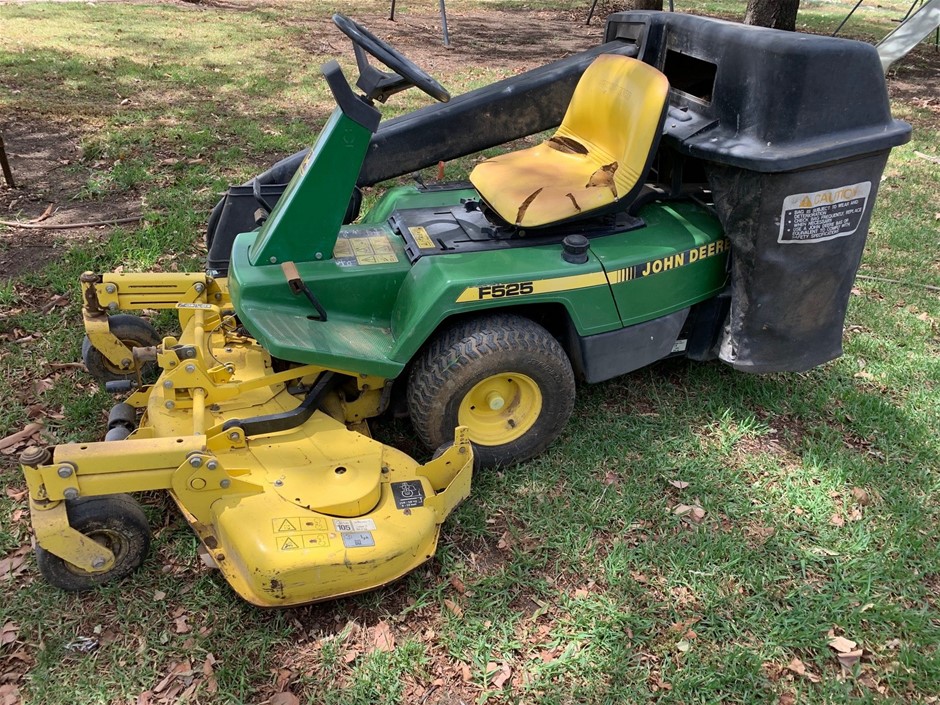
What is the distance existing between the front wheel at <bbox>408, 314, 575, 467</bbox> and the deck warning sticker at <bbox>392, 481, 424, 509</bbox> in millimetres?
337

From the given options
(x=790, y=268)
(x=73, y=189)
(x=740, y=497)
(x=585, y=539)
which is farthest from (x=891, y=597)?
(x=73, y=189)

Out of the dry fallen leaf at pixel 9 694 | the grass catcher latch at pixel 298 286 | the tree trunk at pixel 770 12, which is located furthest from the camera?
the tree trunk at pixel 770 12

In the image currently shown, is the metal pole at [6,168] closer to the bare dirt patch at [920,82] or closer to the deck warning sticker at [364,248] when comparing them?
the deck warning sticker at [364,248]

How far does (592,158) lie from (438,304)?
1132 mm

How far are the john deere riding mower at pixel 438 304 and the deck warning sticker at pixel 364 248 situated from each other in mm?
16

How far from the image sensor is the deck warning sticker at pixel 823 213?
286cm

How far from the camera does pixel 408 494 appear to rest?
2518mm

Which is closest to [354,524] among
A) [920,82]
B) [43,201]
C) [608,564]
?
[608,564]

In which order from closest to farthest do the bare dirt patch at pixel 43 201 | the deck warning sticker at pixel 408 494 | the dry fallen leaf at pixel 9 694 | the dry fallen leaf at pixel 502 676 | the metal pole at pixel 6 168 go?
the dry fallen leaf at pixel 9 694
the dry fallen leaf at pixel 502 676
the deck warning sticker at pixel 408 494
the bare dirt patch at pixel 43 201
the metal pole at pixel 6 168

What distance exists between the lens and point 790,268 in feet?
9.71

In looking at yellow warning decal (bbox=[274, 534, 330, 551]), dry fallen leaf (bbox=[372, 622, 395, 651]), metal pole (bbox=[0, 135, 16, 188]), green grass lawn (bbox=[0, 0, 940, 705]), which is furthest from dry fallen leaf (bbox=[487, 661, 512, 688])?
metal pole (bbox=[0, 135, 16, 188])

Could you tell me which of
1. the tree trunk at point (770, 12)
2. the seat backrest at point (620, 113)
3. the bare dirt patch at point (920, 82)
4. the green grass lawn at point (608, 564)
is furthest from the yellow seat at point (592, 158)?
the bare dirt patch at point (920, 82)

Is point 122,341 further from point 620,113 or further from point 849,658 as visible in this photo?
point 849,658

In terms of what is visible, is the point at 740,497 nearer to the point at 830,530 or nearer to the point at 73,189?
the point at 830,530
